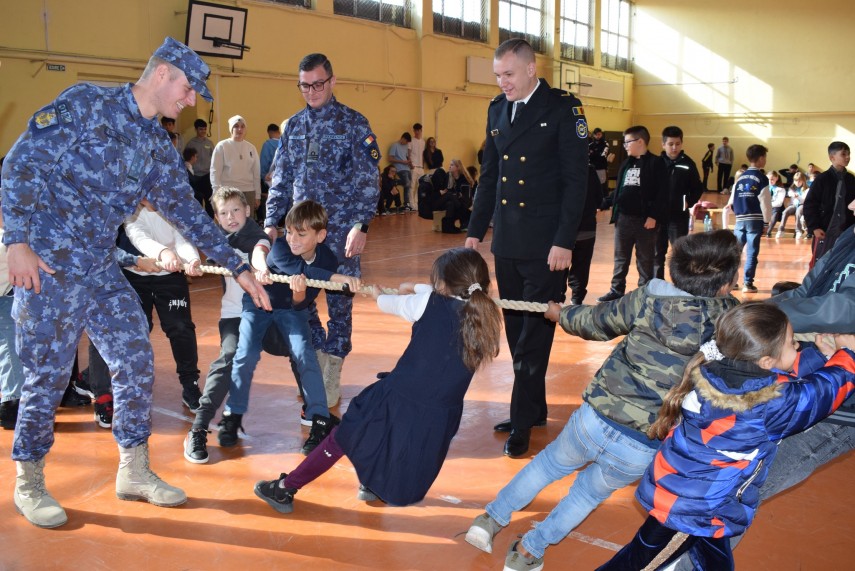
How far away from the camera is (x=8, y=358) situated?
13.1ft

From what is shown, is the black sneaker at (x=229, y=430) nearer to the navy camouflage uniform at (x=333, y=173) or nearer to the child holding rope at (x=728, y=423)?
the navy camouflage uniform at (x=333, y=173)

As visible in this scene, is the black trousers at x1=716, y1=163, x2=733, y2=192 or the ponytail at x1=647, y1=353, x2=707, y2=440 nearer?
the ponytail at x1=647, y1=353, x2=707, y2=440

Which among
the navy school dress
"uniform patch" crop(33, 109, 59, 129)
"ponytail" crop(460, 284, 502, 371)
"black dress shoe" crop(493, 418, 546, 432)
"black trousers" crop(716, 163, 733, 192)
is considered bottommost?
"black dress shoe" crop(493, 418, 546, 432)

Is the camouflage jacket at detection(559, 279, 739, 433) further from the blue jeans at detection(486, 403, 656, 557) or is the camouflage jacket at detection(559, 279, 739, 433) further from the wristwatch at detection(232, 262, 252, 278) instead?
the wristwatch at detection(232, 262, 252, 278)

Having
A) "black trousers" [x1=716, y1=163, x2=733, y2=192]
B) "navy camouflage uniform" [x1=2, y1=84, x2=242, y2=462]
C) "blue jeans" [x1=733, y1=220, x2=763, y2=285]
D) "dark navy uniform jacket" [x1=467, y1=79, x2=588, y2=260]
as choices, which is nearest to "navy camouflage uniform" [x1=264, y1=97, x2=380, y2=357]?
"dark navy uniform jacket" [x1=467, y1=79, x2=588, y2=260]

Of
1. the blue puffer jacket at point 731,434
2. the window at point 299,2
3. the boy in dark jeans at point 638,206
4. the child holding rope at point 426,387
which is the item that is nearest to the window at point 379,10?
the window at point 299,2

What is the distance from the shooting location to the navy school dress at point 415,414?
2.61 m

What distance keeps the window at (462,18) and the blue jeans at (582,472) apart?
56.1ft

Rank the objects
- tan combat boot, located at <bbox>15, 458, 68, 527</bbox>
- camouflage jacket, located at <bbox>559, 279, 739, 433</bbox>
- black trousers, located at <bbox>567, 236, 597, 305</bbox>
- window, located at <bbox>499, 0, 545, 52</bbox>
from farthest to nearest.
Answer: window, located at <bbox>499, 0, 545, 52</bbox> → black trousers, located at <bbox>567, 236, 597, 305</bbox> → tan combat boot, located at <bbox>15, 458, 68, 527</bbox> → camouflage jacket, located at <bbox>559, 279, 739, 433</bbox>

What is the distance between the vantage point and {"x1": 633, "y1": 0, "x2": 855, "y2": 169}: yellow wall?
2267cm

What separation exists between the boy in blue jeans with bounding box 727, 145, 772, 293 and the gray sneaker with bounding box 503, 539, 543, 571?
20.1 ft

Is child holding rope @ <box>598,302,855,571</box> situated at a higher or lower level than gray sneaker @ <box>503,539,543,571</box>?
higher

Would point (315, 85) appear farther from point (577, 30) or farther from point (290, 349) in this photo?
point (577, 30)

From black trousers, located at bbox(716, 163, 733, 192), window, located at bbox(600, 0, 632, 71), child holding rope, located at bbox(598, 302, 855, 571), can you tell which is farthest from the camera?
window, located at bbox(600, 0, 632, 71)
